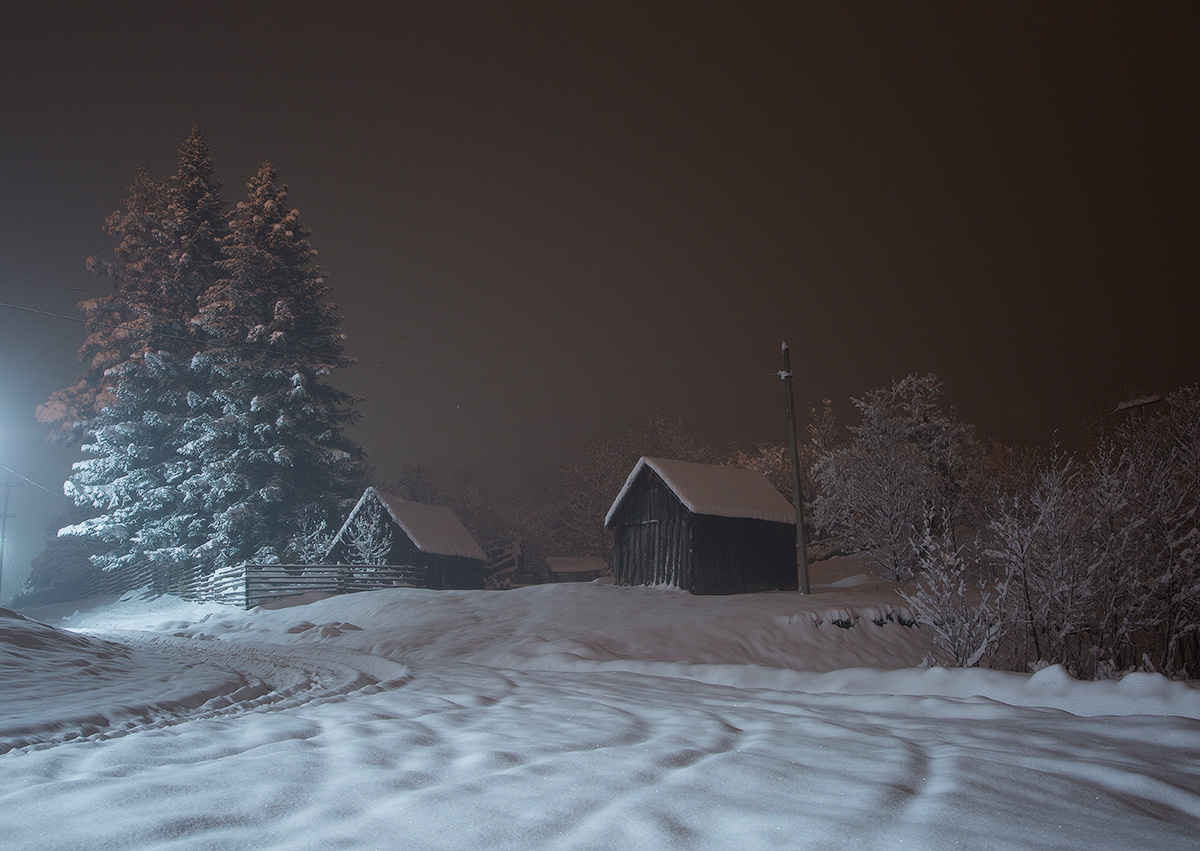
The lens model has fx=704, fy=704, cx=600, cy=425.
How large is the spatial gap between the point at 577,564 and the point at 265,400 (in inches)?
1086

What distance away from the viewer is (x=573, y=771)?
125 inches

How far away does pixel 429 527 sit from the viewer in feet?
107

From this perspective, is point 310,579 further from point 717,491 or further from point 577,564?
point 577,564

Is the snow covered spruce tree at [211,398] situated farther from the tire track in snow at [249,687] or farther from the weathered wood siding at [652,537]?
the tire track in snow at [249,687]

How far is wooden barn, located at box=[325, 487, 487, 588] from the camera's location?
30.9m

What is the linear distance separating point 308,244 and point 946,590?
29613 mm

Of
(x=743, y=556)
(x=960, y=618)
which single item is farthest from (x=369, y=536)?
(x=960, y=618)

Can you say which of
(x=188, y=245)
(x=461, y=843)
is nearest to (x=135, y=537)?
(x=188, y=245)

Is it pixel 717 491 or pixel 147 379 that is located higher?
pixel 147 379

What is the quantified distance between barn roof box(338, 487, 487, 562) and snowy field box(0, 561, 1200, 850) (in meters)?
22.6

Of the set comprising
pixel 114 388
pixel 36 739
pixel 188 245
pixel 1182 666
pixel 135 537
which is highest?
pixel 188 245

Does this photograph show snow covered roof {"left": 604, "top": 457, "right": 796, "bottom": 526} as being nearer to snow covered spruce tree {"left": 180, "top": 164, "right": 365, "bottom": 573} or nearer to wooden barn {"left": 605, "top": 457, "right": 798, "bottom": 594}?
wooden barn {"left": 605, "top": 457, "right": 798, "bottom": 594}

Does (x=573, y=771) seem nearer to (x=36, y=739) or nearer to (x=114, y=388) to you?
(x=36, y=739)

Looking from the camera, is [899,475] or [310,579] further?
[899,475]
